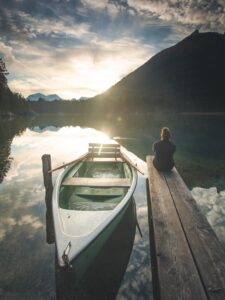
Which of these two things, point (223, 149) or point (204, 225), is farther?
point (223, 149)

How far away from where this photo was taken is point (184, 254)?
18.8 feet

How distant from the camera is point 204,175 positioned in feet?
51.4

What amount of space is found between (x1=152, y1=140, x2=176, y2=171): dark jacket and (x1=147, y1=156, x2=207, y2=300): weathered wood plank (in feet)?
14.5

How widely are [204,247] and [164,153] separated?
7412 millimetres

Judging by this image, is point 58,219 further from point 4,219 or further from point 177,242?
point 4,219

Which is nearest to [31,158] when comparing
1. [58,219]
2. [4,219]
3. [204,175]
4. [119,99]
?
[4,219]

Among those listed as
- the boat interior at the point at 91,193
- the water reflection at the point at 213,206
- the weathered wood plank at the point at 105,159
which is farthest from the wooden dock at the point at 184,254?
the weathered wood plank at the point at 105,159

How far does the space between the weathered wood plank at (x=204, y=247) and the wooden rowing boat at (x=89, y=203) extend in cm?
187

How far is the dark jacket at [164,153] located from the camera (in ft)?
41.7

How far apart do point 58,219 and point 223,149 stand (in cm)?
2290

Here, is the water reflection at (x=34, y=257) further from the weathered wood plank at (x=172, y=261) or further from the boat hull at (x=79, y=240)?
the boat hull at (x=79, y=240)

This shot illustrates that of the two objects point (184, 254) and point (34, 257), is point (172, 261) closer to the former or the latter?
point (184, 254)

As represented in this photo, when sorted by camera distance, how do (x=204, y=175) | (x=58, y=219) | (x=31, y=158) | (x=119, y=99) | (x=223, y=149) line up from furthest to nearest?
(x=119, y=99), (x=223, y=149), (x=31, y=158), (x=204, y=175), (x=58, y=219)

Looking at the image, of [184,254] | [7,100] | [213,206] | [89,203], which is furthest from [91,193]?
[7,100]
